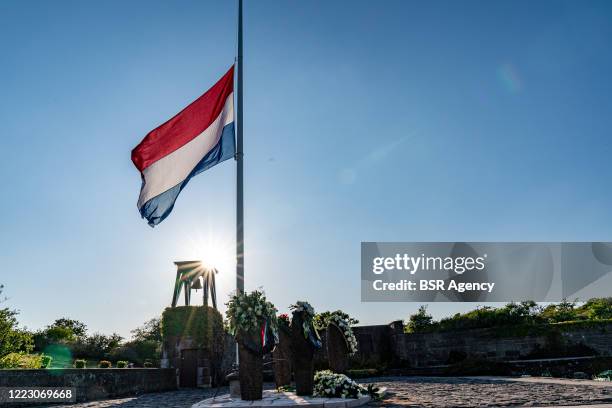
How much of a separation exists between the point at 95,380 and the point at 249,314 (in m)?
6.58

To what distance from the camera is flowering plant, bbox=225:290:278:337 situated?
916cm

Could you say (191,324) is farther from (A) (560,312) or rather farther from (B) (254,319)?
(A) (560,312)

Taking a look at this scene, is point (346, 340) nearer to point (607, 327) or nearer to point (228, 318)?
point (228, 318)

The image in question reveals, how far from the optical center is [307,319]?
9.85 m

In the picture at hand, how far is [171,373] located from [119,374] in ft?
12.6

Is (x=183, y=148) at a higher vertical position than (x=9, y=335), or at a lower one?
higher

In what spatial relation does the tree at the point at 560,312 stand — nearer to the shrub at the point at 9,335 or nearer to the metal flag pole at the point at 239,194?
the metal flag pole at the point at 239,194

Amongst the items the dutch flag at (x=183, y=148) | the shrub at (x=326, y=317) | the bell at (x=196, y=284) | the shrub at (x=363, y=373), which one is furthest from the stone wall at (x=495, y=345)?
the dutch flag at (x=183, y=148)

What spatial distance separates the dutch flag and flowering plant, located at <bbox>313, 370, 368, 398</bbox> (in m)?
5.45

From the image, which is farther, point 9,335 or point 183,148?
point 9,335

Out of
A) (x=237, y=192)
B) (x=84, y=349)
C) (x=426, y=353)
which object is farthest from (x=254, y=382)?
(x=84, y=349)

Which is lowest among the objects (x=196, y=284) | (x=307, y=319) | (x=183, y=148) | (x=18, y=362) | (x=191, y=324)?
(x=18, y=362)

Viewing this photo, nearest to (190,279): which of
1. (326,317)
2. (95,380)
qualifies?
(95,380)

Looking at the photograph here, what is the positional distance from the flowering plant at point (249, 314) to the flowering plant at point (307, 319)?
2.06 feet
